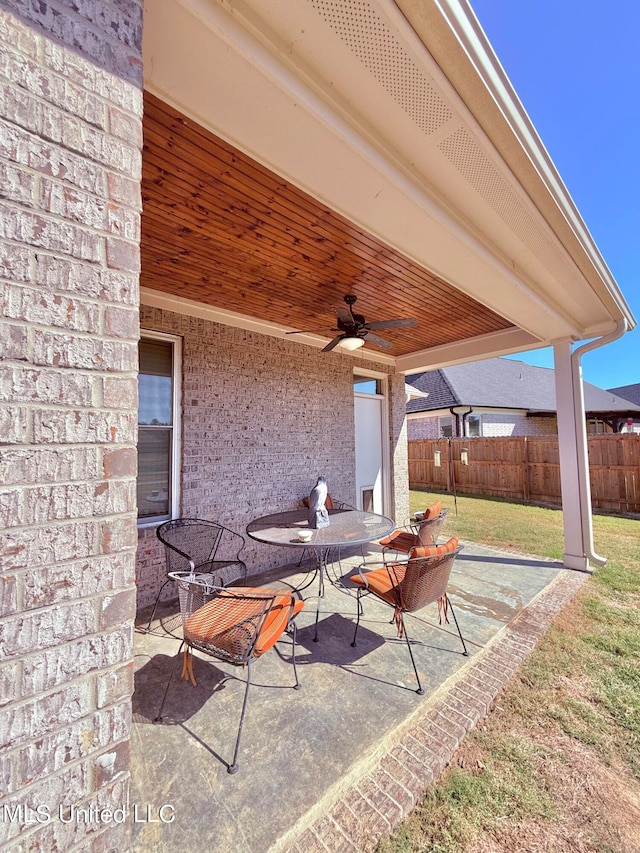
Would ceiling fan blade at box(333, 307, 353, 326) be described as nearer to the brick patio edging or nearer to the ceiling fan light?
the ceiling fan light

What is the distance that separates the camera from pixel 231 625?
2256mm

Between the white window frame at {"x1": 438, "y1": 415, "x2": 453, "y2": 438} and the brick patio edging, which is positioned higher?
the white window frame at {"x1": 438, "y1": 415, "x2": 453, "y2": 438}

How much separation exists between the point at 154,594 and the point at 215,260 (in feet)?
11.2

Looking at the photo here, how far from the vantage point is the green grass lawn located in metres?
Answer: 1.55

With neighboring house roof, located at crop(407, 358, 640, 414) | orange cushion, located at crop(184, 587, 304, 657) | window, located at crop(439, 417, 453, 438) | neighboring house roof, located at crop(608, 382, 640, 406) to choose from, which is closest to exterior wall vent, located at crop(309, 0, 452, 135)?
orange cushion, located at crop(184, 587, 304, 657)

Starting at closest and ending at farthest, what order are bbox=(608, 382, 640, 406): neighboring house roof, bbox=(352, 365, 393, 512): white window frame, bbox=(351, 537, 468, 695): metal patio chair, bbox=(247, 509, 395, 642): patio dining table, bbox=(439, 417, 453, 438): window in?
1. bbox=(351, 537, 468, 695): metal patio chair
2. bbox=(247, 509, 395, 642): patio dining table
3. bbox=(352, 365, 393, 512): white window frame
4. bbox=(439, 417, 453, 438): window
5. bbox=(608, 382, 640, 406): neighboring house roof

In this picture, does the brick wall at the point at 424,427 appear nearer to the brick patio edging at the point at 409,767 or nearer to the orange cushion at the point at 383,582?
the orange cushion at the point at 383,582

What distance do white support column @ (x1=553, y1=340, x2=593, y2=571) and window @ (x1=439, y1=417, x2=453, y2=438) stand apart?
10.5m

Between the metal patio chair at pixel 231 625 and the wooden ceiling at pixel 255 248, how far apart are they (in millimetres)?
2482

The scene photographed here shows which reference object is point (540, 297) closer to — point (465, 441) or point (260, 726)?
point (260, 726)

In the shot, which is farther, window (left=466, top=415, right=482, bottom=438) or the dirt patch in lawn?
window (left=466, top=415, right=482, bottom=438)

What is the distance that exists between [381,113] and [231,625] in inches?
118

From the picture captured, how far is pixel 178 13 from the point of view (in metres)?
1.29

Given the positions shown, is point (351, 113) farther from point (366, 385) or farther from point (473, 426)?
point (473, 426)
